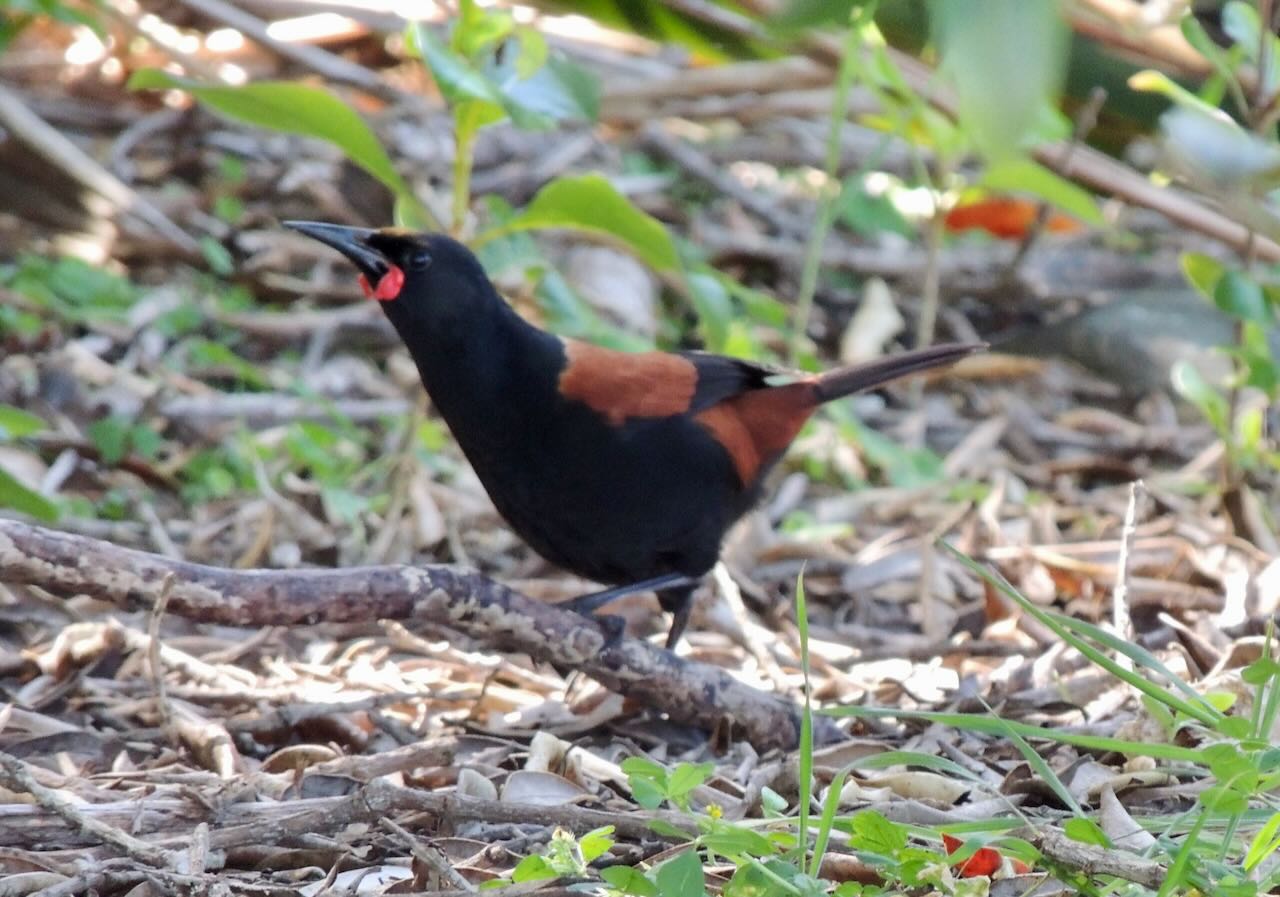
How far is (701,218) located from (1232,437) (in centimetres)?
297

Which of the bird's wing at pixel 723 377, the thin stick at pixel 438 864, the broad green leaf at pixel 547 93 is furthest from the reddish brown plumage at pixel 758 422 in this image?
the thin stick at pixel 438 864

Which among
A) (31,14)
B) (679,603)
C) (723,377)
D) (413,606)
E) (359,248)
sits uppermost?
(31,14)

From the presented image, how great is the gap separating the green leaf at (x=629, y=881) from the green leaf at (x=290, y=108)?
7.13ft

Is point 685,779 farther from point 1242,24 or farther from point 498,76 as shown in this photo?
point 1242,24

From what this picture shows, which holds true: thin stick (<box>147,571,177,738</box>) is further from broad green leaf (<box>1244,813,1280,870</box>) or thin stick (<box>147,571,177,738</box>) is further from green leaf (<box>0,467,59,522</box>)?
broad green leaf (<box>1244,813,1280,870</box>)

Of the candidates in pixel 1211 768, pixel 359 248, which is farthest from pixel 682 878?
pixel 359 248

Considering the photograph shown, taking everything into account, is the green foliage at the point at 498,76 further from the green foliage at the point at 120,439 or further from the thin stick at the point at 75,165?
the thin stick at the point at 75,165

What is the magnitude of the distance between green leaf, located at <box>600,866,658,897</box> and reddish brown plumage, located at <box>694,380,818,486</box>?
6.44ft

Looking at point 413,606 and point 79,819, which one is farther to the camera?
point 413,606

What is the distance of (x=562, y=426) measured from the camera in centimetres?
324

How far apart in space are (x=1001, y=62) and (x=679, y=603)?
3016 mm

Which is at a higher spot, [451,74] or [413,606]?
[451,74]

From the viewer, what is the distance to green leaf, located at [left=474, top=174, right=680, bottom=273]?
3.44 metres

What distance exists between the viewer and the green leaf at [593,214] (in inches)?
136
